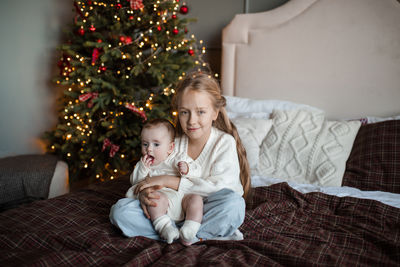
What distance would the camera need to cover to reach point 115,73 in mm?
2314

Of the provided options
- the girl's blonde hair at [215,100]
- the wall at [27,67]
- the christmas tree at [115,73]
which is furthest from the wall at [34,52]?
the girl's blonde hair at [215,100]

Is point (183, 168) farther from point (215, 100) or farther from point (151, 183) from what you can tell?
point (215, 100)

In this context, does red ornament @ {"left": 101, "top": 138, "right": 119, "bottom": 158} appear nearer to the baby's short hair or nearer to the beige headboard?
the baby's short hair

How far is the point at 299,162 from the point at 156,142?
907 millimetres

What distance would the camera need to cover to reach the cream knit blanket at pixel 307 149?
1711 mm

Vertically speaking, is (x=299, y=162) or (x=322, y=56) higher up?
(x=322, y=56)

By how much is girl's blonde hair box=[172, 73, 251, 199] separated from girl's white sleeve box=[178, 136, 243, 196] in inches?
3.8

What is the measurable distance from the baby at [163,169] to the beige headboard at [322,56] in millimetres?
1268

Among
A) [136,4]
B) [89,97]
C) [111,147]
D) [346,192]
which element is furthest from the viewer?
[111,147]

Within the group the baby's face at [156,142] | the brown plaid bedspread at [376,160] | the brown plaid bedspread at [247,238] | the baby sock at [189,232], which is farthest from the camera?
the brown plaid bedspread at [376,160]

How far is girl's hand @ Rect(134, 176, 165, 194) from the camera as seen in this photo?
125 centimetres

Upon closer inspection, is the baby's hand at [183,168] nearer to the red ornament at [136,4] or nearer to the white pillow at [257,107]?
the white pillow at [257,107]

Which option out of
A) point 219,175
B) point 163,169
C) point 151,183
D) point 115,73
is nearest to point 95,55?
point 115,73

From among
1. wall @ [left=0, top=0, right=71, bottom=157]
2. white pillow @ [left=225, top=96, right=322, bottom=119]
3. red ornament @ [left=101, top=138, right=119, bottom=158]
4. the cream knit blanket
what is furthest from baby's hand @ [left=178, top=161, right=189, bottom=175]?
wall @ [left=0, top=0, right=71, bottom=157]
